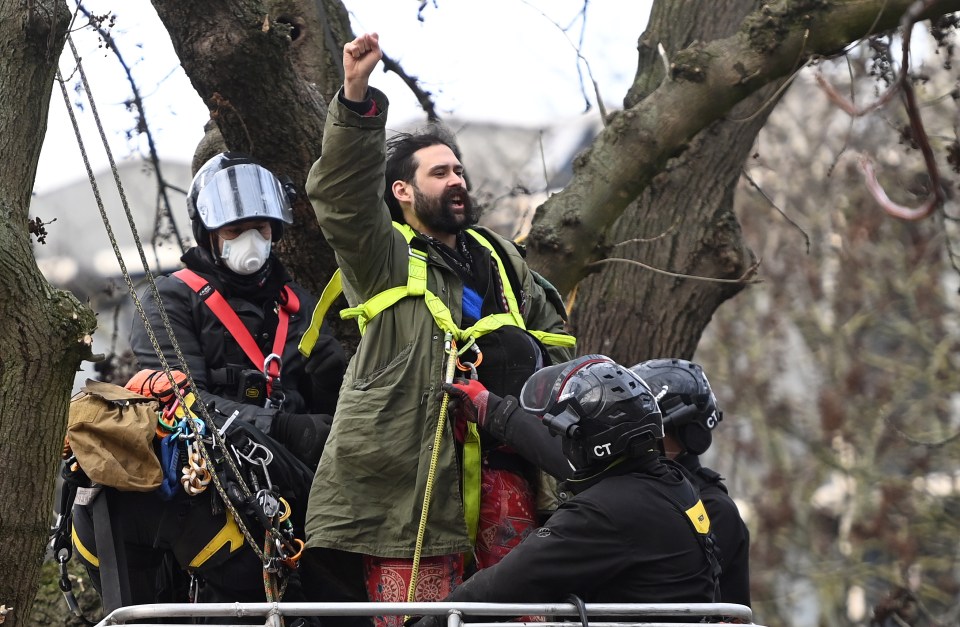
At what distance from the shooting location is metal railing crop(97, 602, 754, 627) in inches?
142

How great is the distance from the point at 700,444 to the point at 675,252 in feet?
6.27

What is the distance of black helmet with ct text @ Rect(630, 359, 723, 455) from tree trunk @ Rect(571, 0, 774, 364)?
152 centimetres

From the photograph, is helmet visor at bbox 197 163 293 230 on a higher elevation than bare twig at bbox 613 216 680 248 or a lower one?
higher

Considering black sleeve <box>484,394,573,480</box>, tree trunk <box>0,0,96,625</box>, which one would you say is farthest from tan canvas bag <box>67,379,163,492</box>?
black sleeve <box>484,394,573,480</box>

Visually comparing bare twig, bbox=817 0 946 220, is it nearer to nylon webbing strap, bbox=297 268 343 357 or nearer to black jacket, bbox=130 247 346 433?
nylon webbing strap, bbox=297 268 343 357

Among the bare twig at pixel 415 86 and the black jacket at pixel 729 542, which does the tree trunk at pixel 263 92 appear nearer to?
the bare twig at pixel 415 86

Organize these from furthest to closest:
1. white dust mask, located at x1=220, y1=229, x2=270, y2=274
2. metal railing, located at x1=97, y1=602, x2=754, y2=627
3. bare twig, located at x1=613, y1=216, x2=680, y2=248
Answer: bare twig, located at x1=613, y1=216, x2=680, y2=248 < white dust mask, located at x1=220, y1=229, x2=270, y2=274 < metal railing, located at x1=97, y1=602, x2=754, y2=627

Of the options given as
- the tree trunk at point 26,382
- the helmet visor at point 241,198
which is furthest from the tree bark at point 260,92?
the tree trunk at point 26,382

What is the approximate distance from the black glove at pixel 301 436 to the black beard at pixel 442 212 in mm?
852

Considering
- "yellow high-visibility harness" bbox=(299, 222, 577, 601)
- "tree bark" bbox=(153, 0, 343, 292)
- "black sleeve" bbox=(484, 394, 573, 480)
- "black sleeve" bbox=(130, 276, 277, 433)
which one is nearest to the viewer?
"black sleeve" bbox=(484, 394, 573, 480)

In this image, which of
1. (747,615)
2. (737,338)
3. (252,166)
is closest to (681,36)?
(252,166)

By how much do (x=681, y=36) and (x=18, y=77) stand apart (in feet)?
12.8

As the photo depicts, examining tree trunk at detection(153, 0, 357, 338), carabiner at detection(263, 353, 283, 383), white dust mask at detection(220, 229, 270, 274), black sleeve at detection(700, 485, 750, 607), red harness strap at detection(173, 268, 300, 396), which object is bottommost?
black sleeve at detection(700, 485, 750, 607)

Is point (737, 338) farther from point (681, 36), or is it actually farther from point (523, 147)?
point (681, 36)
